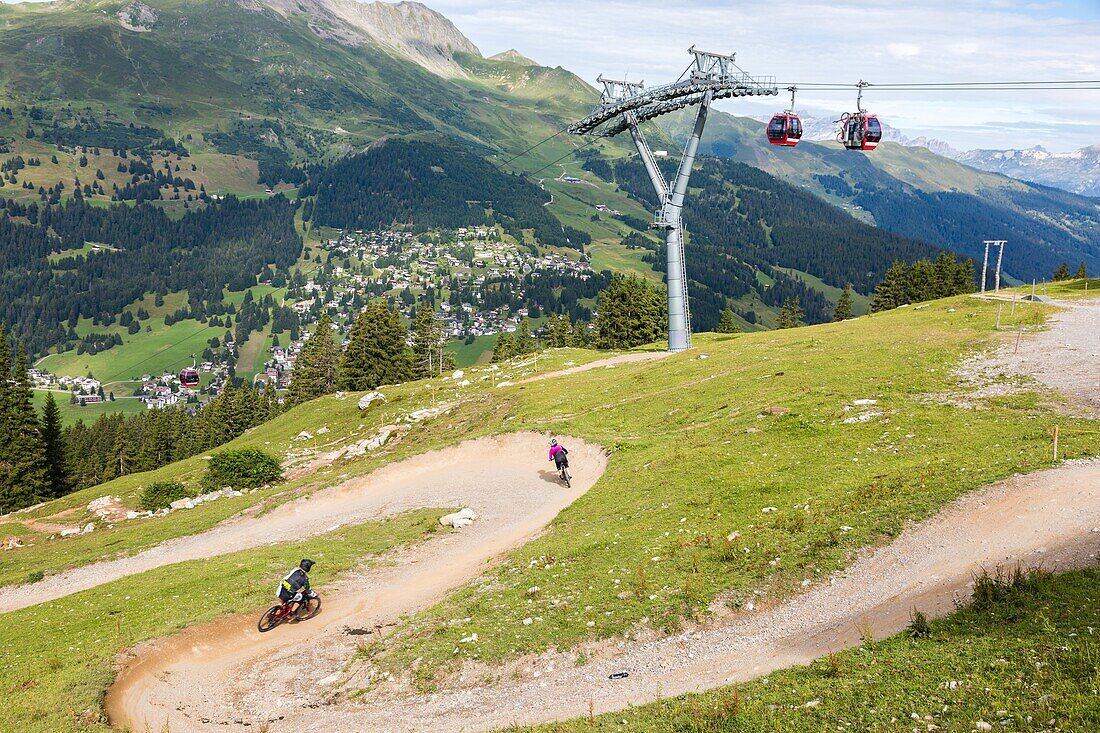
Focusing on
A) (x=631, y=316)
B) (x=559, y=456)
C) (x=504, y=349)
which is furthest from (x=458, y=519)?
(x=504, y=349)

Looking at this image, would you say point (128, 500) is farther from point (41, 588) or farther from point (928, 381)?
point (928, 381)

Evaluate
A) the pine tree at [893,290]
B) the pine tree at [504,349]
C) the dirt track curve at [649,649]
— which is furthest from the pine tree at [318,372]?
the pine tree at [893,290]

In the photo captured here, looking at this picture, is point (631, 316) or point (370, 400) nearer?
point (370, 400)

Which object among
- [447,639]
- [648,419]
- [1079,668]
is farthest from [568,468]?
[1079,668]

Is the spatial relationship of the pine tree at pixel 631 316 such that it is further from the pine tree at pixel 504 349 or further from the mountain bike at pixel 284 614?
the mountain bike at pixel 284 614

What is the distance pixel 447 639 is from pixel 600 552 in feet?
20.6

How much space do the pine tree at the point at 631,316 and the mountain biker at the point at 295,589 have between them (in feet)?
266

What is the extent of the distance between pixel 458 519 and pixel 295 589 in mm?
10151

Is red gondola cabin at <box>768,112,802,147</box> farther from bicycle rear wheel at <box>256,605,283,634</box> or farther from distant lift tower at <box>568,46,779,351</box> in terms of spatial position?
bicycle rear wheel at <box>256,605,283,634</box>

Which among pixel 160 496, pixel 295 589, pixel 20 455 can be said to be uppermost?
pixel 295 589

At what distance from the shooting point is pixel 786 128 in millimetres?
51250

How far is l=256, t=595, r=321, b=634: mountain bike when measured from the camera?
78.6 ft

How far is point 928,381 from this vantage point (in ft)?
116

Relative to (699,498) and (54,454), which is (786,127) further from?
(54,454)
